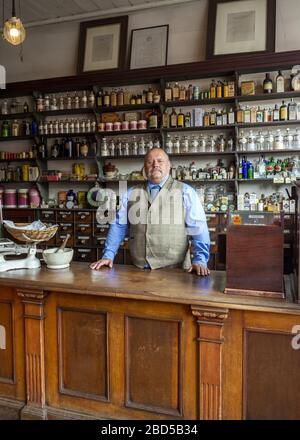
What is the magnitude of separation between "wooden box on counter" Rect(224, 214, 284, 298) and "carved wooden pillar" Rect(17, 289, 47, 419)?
0.95m

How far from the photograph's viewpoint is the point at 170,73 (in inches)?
168

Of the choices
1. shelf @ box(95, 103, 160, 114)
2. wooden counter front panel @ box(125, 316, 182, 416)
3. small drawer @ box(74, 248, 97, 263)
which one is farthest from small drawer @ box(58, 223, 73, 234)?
wooden counter front panel @ box(125, 316, 182, 416)

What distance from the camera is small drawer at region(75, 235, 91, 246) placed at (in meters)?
4.54

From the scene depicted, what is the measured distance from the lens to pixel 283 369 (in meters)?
1.48

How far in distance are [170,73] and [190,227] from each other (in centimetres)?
262

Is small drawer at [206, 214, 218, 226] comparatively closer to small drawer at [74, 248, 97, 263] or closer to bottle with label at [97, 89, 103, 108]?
small drawer at [74, 248, 97, 263]

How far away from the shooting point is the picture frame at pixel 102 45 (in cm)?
478

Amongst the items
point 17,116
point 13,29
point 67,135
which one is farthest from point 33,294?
point 17,116

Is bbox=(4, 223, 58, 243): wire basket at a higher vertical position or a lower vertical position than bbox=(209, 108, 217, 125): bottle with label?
lower

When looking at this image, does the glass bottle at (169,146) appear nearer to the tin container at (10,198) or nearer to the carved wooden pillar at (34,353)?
the tin container at (10,198)

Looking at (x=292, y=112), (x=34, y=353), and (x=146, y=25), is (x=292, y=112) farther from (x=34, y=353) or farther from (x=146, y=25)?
(x=34, y=353)

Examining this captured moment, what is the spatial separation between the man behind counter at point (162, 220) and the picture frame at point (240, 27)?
103 inches

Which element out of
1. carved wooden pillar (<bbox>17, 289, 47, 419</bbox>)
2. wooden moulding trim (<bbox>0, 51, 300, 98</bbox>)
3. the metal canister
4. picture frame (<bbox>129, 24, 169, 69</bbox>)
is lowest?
carved wooden pillar (<bbox>17, 289, 47, 419</bbox>)
